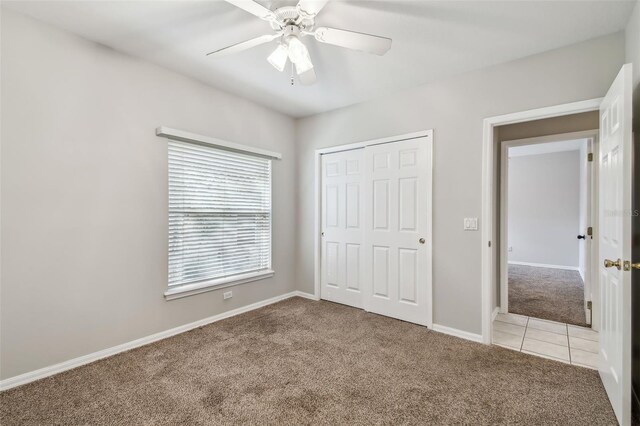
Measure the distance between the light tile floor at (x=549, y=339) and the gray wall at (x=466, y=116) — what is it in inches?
16.9

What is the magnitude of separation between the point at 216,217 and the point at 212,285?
0.76m

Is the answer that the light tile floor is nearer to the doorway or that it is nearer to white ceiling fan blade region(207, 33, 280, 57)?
the doorway

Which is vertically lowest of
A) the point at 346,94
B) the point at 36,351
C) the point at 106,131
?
the point at 36,351

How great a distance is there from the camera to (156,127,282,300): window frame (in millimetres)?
2951

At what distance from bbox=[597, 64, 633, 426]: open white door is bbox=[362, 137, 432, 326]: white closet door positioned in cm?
140

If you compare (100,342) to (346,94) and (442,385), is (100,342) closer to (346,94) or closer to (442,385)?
(442,385)

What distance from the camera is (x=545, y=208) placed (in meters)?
6.73

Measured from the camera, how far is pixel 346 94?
3.45 m

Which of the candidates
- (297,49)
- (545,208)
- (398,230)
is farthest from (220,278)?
(545,208)

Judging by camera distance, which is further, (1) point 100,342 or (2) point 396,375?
(1) point 100,342

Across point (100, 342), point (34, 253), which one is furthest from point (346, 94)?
point (100, 342)

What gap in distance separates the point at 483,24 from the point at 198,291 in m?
3.49

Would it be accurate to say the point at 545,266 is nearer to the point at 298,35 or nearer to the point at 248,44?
the point at 298,35

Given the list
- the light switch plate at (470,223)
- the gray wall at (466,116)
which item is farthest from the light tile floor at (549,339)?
the light switch plate at (470,223)
